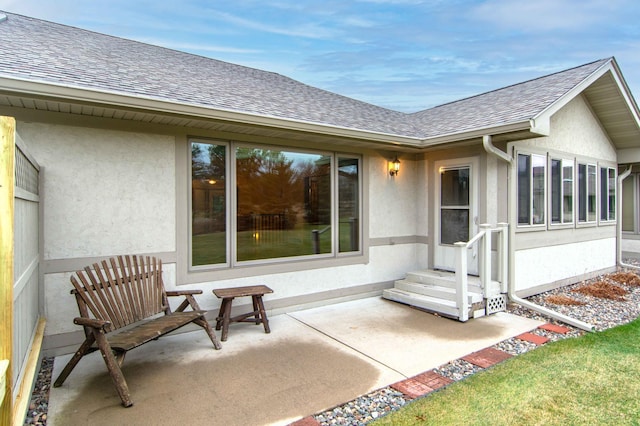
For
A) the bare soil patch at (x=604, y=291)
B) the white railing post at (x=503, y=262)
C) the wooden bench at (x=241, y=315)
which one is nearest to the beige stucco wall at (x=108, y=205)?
the wooden bench at (x=241, y=315)

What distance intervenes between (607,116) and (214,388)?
29.1 ft

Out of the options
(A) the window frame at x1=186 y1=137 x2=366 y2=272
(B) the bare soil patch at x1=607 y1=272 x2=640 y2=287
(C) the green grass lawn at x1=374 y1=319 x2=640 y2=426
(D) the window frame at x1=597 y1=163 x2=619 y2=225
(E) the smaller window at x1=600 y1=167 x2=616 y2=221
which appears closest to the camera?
(C) the green grass lawn at x1=374 y1=319 x2=640 y2=426

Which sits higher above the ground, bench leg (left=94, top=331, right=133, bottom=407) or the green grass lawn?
bench leg (left=94, top=331, right=133, bottom=407)

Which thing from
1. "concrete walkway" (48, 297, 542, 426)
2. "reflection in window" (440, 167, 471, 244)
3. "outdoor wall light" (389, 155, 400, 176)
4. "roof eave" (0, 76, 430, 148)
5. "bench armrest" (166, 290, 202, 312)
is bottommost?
"concrete walkway" (48, 297, 542, 426)

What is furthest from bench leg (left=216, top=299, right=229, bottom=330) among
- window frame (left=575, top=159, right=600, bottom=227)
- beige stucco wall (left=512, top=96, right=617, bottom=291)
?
window frame (left=575, top=159, right=600, bottom=227)

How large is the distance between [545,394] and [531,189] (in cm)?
390

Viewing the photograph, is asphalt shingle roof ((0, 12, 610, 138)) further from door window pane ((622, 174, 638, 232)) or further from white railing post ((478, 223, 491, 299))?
door window pane ((622, 174, 638, 232))

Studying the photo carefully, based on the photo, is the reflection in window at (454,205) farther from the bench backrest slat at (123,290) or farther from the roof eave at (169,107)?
the bench backrest slat at (123,290)

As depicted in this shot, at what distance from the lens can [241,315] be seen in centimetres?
486

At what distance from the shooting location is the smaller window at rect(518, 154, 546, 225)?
5.98 meters

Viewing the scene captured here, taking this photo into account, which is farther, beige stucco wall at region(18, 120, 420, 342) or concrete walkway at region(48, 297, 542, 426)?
beige stucco wall at region(18, 120, 420, 342)

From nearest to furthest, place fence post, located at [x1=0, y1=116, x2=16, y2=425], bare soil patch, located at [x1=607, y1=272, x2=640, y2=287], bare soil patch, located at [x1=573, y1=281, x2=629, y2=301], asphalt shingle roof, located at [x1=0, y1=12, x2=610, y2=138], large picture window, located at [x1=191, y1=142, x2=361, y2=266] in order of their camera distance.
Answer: fence post, located at [x1=0, y1=116, x2=16, y2=425]
asphalt shingle roof, located at [x1=0, y1=12, x2=610, y2=138]
large picture window, located at [x1=191, y1=142, x2=361, y2=266]
bare soil patch, located at [x1=573, y1=281, x2=629, y2=301]
bare soil patch, located at [x1=607, y1=272, x2=640, y2=287]

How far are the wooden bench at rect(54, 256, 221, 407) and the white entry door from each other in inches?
166

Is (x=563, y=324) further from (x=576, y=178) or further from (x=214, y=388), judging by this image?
(x=214, y=388)
